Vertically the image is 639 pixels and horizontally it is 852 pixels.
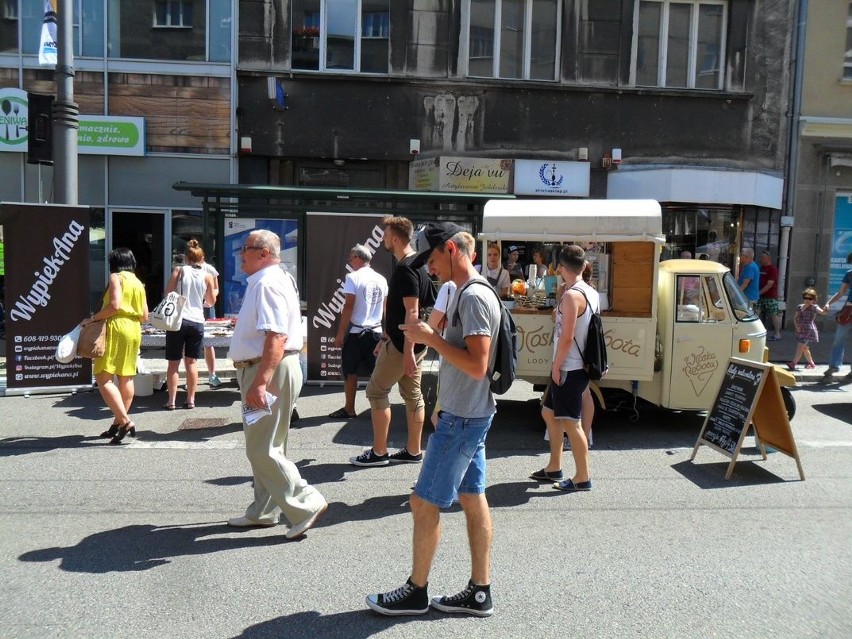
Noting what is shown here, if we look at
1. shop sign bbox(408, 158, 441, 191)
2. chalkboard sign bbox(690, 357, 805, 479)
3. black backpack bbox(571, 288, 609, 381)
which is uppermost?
shop sign bbox(408, 158, 441, 191)

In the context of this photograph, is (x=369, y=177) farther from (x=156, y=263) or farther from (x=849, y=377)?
(x=849, y=377)

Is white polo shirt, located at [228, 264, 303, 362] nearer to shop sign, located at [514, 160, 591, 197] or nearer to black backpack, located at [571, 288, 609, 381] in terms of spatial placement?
black backpack, located at [571, 288, 609, 381]

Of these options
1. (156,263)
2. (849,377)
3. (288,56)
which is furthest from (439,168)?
(849,377)

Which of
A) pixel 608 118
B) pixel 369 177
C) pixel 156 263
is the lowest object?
pixel 156 263

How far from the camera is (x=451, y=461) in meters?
3.66

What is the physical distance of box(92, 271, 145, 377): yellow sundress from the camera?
6.94m

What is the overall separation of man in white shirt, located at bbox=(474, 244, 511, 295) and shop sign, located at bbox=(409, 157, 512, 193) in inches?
240

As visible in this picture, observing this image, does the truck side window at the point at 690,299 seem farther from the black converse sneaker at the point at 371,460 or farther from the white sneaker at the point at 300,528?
the white sneaker at the point at 300,528

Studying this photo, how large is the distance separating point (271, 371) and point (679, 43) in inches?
575

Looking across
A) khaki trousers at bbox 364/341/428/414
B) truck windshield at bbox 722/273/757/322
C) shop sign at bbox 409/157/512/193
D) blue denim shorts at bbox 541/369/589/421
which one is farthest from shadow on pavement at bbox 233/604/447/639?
shop sign at bbox 409/157/512/193

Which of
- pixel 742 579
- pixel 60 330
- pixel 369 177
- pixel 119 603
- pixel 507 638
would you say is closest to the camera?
pixel 507 638

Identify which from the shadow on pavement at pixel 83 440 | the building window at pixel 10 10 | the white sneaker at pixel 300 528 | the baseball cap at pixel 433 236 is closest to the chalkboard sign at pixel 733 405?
the white sneaker at pixel 300 528

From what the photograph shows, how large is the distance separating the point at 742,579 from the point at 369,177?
12.7 metres

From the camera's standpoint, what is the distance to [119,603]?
153 inches
